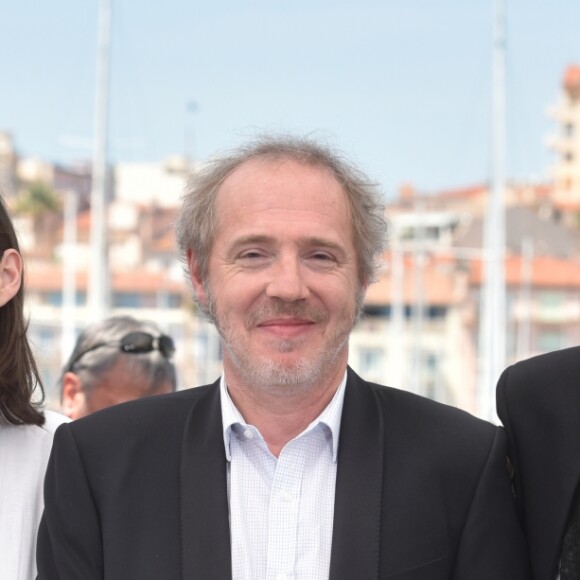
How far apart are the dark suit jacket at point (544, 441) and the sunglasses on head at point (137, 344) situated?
5.24 ft

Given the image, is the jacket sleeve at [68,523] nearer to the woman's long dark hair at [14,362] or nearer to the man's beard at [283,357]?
the woman's long dark hair at [14,362]

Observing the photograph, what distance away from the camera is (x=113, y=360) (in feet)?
14.0

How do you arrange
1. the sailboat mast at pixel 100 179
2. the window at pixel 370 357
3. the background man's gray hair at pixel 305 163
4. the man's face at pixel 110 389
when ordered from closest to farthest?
the background man's gray hair at pixel 305 163, the man's face at pixel 110 389, the sailboat mast at pixel 100 179, the window at pixel 370 357

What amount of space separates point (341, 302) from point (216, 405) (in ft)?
1.19

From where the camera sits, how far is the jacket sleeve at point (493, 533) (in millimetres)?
2693

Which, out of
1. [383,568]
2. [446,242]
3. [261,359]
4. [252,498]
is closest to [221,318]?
[261,359]

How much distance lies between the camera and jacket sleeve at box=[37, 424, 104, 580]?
2715 millimetres

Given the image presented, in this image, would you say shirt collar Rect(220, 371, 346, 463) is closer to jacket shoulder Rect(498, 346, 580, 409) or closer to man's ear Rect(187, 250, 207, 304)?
man's ear Rect(187, 250, 207, 304)

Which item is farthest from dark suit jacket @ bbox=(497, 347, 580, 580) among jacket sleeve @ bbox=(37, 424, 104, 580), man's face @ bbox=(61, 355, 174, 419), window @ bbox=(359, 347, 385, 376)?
window @ bbox=(359, 347, 385, 376)

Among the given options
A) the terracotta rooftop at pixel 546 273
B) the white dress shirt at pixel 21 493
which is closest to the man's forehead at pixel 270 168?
the white dress shirt at pixel 21 493

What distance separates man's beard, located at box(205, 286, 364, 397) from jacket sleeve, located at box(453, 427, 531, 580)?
0.39 m

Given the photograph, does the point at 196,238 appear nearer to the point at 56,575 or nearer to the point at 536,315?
the point at 56,575

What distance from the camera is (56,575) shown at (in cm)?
274

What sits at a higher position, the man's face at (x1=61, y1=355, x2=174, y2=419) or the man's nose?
the man's nose
